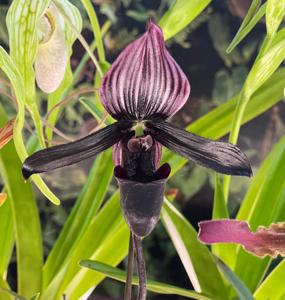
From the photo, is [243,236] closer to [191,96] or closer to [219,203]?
[219,203]

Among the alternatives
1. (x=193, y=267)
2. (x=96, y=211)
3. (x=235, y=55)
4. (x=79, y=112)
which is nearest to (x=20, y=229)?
(x=96, y=211)

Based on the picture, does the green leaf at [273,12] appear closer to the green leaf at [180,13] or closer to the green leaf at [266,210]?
the green leaf at [180,13]

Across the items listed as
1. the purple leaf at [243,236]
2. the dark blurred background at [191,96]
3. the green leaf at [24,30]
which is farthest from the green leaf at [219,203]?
the dark blurred background at [191,96]

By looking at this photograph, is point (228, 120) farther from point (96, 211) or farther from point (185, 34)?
point (185, 34)

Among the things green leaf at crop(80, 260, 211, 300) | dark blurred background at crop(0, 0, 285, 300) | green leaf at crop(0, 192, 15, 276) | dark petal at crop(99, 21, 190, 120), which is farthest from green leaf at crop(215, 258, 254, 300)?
dark blurred background at crop(0, 0, 285, 300)

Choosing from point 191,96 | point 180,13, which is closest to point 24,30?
point 180,13

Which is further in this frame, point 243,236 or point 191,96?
point 191,96
